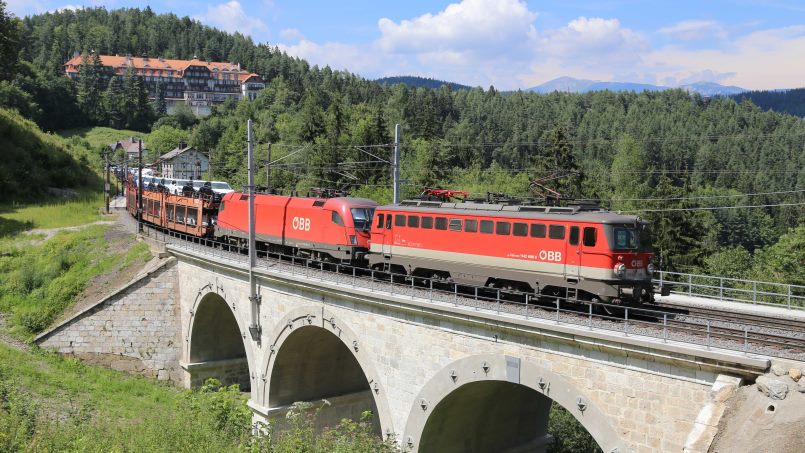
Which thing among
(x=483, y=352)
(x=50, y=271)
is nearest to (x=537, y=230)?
(x=483, y=352)

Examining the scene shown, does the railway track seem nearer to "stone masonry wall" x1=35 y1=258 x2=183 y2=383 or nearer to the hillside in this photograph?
"stone masonry wall" x1=35 y1=258 x2=183 y2=383

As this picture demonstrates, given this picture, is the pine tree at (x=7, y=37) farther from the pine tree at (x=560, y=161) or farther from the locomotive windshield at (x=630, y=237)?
the locomotive windshield at (x=630, y=237)

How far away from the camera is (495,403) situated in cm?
2220

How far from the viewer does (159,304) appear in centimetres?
3800

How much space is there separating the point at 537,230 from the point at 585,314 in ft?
11.9

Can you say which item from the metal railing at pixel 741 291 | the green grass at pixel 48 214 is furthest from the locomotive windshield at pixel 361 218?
the green grass at pixel 48 214

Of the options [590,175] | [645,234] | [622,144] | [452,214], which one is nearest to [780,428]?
[645,234]

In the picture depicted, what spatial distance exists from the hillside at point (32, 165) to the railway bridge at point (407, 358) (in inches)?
1246

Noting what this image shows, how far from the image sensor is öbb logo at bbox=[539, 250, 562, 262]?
65.0 ft

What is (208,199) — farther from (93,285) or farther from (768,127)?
(768,127)

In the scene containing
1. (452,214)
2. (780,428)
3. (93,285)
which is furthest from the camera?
(93,285)

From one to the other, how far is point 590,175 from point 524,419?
183 ft

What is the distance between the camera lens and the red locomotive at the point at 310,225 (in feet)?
92.8

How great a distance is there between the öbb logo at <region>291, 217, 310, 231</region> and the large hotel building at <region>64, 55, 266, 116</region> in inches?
6307
